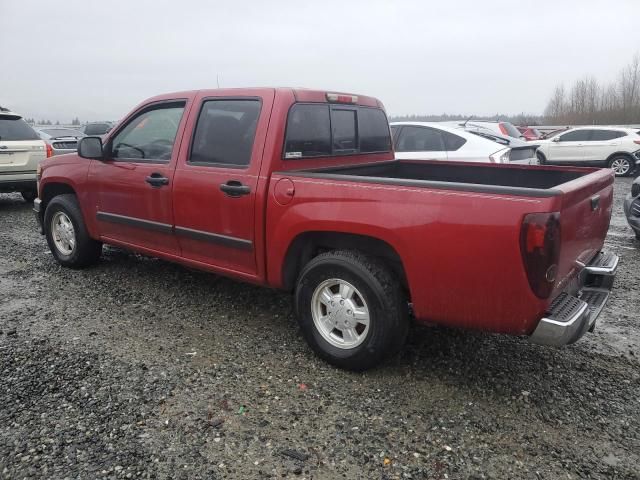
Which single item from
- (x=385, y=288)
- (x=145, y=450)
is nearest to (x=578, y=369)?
(x=385, y=288)

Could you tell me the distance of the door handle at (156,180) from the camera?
13.7ft

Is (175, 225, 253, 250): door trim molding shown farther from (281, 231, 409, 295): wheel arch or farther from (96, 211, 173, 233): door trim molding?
(281, 231, 409, 295): wheel arch

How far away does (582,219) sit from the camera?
Answer: 296 centimetres

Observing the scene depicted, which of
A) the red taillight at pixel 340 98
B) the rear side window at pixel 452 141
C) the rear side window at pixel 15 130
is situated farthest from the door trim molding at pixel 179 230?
the rear side window at pixel 15 130

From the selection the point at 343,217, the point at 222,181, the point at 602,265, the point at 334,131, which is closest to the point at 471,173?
the point at 334,131

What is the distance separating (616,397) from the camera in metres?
3.13

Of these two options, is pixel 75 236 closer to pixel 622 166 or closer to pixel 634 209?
pixel 634 209

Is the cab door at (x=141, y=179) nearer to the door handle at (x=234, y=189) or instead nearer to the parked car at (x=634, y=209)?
the door handle at (x=234, y=189)

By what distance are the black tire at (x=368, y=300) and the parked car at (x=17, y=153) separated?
25.0 ft

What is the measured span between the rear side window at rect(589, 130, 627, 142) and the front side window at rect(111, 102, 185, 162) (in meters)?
15.5

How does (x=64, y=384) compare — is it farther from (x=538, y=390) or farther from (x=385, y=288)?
(x=538, y=390)

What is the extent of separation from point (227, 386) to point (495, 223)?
187cm

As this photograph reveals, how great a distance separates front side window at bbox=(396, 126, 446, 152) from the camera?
8055 mm

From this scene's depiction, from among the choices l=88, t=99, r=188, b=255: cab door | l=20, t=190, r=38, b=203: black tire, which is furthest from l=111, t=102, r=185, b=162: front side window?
l=20, t=190, r=38, b=203: black tire
